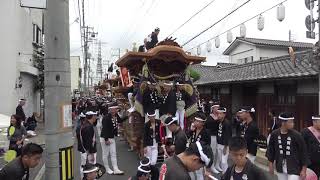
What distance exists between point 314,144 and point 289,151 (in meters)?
0.82

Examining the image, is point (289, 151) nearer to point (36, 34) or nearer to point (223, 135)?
point (223, 135)

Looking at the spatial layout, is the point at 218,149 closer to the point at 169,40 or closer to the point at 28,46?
the point at 169,40

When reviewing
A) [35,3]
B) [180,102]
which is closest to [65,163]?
[35,3]

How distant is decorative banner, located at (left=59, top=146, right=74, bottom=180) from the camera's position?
577 cm

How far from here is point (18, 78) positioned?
2305cm

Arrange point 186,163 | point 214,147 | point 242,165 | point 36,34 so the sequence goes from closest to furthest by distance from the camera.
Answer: point 186,163 → point 242,165 → point 214,147 → point 36,34

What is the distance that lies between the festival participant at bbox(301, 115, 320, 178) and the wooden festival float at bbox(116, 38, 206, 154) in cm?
472

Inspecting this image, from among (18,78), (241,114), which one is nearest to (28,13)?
(18,78)

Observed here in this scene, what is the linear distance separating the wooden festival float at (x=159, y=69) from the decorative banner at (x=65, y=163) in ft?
17.5

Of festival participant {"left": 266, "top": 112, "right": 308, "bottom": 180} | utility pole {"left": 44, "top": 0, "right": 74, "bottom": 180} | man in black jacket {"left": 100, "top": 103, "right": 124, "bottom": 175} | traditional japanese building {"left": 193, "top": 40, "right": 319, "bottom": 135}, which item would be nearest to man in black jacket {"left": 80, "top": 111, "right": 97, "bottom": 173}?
man in black jacket {"left": 100, "top": 103, "right": 124, "bottom": 175}

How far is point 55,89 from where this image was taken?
5719 mm

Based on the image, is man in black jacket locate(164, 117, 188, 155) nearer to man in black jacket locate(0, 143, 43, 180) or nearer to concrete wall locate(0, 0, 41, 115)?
man in black jacket locate(0, 143, 43, 180)

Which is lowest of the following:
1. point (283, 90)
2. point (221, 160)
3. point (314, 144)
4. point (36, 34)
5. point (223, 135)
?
point (221, 160)

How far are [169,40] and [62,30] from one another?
6110 millimetres
